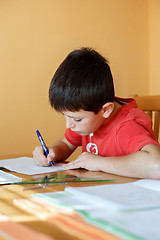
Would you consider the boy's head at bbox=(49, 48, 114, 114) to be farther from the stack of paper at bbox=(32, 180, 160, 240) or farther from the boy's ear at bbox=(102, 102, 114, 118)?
the stack of paper at bbox=(32, 180, 160, 240)

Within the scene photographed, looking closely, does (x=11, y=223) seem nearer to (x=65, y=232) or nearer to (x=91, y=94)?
(x=65, y=232)

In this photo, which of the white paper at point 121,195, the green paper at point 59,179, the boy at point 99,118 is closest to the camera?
the white paper at point 121,195

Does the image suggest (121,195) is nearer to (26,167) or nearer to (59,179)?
(59,179)

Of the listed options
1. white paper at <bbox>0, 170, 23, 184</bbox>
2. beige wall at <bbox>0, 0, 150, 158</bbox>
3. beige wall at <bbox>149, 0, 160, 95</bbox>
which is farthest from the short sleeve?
beige wall at <bbox>149, 0, 160, 95</bbox>

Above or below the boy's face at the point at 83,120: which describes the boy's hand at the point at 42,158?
below

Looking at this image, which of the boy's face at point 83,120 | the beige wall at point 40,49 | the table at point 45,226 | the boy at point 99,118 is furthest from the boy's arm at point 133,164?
the beige wall at point 40,49

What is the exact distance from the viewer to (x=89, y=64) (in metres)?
0.93

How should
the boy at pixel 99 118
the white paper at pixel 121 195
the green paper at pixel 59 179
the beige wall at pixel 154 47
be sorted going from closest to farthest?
the white paper at pixel 121 195
the green paper at pixel 59 179
the boy at pixel 99 118
the beige wall at pixel 154 47

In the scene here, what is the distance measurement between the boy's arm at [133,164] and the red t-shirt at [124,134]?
0.15 ft

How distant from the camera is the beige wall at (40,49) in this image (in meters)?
2.14

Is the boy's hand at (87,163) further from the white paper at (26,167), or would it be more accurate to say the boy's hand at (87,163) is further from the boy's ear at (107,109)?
the boy's ear at (107,109)

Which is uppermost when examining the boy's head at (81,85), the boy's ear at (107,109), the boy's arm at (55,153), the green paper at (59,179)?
the boy's head at (81,85)

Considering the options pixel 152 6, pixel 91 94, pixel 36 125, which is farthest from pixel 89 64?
pixel 152 6

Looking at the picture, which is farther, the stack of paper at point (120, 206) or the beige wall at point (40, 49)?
the beige wall at point (40, 49)
